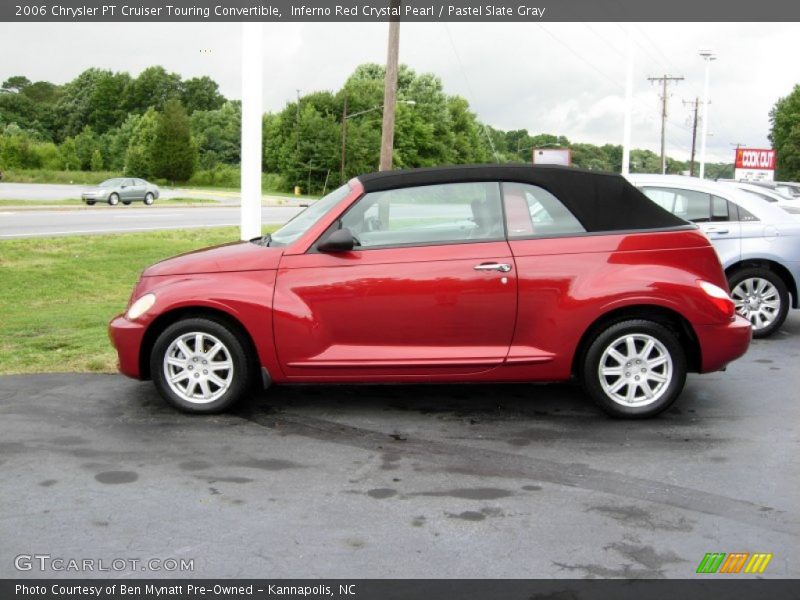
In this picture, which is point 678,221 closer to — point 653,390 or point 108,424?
point 653,390

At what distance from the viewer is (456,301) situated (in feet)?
19.2

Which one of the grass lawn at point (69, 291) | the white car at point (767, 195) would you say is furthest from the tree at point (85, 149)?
the white car at point (767, 195)

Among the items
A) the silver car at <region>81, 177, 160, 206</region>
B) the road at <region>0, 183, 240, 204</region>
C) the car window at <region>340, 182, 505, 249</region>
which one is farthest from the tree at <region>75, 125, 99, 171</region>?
the car window at <region>340, 182, 505, 249</region>

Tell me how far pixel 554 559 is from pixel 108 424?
335 centimetres

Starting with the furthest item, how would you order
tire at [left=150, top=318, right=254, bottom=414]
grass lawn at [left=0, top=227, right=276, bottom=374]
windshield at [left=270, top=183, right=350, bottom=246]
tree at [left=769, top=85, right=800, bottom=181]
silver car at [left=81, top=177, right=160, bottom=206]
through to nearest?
tree at [left=769, top=85, right=800, bottom=181], silver car at [left=81, top=177, right=160, bottom=206], grass lawn at [left=0, top=227, right=276, bottom=374], windshield at [left=270, top=183, right=350, bottom=246], tire at [left=150, top=318, right=254, bottom=414]

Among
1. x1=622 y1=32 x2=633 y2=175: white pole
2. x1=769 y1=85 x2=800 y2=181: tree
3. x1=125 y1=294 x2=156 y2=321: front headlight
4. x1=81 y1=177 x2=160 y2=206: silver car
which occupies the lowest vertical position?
x1=125 y1=294 x2=156 y2=321: front headlight

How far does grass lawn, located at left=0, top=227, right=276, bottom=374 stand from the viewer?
8.04 meters

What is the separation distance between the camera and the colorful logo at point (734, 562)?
3.71 metres

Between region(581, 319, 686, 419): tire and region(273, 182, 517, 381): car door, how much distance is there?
2.12ft

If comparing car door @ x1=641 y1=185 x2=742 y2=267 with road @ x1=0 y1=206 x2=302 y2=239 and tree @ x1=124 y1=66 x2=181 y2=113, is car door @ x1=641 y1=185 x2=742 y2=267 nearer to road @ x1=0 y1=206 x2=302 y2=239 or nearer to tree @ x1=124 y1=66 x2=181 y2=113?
road @ x1=0 y1=206 x2=302 y2=239

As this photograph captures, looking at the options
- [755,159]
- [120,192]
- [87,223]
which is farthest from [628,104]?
[755,159]

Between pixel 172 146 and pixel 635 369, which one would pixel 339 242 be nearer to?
pixel 635 369

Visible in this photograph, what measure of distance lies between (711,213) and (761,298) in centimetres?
105
